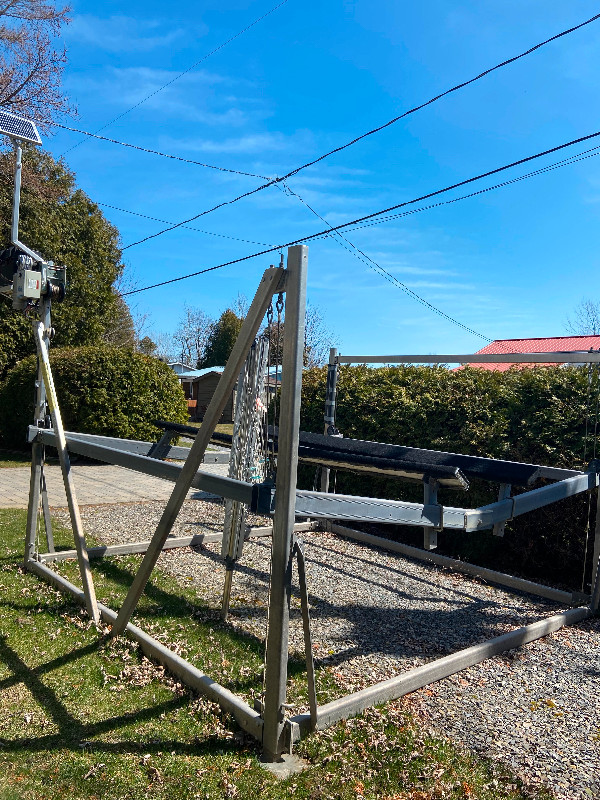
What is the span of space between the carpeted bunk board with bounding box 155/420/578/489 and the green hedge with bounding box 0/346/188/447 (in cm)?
727

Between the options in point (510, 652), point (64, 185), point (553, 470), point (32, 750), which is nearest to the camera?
point (32, 750)

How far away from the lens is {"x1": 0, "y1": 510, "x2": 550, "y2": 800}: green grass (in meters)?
2.47

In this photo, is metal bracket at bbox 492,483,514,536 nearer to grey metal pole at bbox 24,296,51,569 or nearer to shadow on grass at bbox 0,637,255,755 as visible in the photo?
shadow on grass at bbox 0,637,255,755

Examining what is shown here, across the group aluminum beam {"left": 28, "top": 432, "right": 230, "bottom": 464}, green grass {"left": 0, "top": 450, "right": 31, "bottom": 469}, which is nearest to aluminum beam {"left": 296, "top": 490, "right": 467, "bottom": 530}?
aluminum beam {"left": 28, "top": 432, "right": 230, "bottom": 464}

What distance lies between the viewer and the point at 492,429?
20.8ft

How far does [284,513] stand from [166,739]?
1154mm

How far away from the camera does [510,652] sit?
4.00 meters

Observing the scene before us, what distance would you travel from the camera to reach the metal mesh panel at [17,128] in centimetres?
450

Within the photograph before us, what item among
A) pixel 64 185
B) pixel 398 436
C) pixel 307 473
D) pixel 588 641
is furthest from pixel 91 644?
pixel 64 185

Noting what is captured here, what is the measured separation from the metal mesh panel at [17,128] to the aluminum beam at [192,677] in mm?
3327

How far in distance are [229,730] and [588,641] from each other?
8.97 ft

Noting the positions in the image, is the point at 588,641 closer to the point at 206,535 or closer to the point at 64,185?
the point at 206,535

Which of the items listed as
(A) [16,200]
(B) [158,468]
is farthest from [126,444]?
(A) [16,200]

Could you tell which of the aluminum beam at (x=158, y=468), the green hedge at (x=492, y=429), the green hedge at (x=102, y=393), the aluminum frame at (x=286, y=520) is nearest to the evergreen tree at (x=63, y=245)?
the green hedge at (x=102, y=393)
